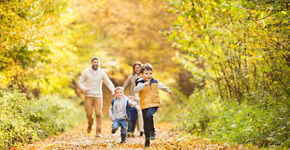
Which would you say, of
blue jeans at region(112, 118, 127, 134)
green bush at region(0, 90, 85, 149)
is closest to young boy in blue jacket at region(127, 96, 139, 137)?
blue jeans at region(112, 118, 127, 134)

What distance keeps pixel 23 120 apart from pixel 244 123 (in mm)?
5940

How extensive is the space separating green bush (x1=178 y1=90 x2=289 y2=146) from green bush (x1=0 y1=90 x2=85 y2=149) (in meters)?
4.50

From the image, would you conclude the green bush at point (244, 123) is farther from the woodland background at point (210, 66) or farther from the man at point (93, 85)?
the man at point (93, 85)

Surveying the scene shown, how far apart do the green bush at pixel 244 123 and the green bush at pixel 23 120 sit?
14.8ft

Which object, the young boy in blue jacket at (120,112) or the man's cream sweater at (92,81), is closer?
the young boy in blue jacket at (120,112)

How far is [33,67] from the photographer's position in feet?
44.1

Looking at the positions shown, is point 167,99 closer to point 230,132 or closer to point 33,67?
point 33,67

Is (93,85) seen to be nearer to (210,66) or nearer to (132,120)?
(132,120)

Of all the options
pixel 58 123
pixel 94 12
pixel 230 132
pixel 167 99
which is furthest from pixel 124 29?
pixel 230 132

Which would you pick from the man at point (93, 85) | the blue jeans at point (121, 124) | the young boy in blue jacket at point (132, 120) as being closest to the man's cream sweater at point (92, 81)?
the man at point (93, 85)

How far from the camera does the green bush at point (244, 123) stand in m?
6.29

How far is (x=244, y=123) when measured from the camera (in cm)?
736

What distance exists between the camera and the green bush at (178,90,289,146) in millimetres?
6289

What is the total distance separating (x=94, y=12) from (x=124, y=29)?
303 cm
